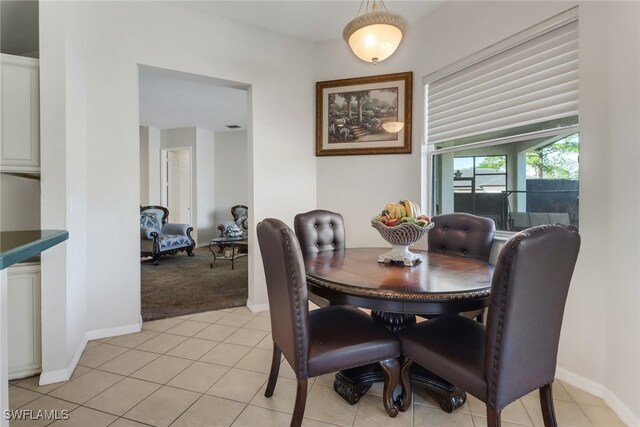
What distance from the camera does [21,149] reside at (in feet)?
6.34

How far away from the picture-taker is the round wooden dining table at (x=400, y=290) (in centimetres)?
135

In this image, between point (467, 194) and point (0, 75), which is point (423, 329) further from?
point (0, 75)

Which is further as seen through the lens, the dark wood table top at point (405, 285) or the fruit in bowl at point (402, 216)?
the fruit in bowl at point (402, 216)

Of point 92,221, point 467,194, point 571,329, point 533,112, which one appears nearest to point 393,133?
point 467,194

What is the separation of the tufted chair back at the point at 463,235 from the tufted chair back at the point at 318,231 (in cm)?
74

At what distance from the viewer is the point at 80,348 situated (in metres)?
2.29

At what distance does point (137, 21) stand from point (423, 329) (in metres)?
3.20

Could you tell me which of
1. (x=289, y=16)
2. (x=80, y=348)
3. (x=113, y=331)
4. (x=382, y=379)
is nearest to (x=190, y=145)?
(x=289, y=16)

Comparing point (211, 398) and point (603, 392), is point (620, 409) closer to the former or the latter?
point (603, 392)

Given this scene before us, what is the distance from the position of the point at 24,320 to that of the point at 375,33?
2.72 metres

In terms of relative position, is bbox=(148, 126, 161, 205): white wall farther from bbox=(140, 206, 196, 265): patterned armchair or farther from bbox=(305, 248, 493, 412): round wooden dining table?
bbox=(305, 248, 493, 412): round wooden dining table

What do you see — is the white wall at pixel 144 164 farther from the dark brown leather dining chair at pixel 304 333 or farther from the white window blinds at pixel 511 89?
the dark brown leather dining chair at pixel 304 333

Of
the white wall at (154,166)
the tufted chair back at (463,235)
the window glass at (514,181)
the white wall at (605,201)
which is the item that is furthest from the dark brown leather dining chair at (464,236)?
the white wall at (154,166)

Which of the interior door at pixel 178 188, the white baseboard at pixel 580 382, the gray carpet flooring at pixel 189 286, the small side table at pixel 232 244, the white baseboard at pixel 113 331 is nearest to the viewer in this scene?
the white baseboard at pixel 580 382
